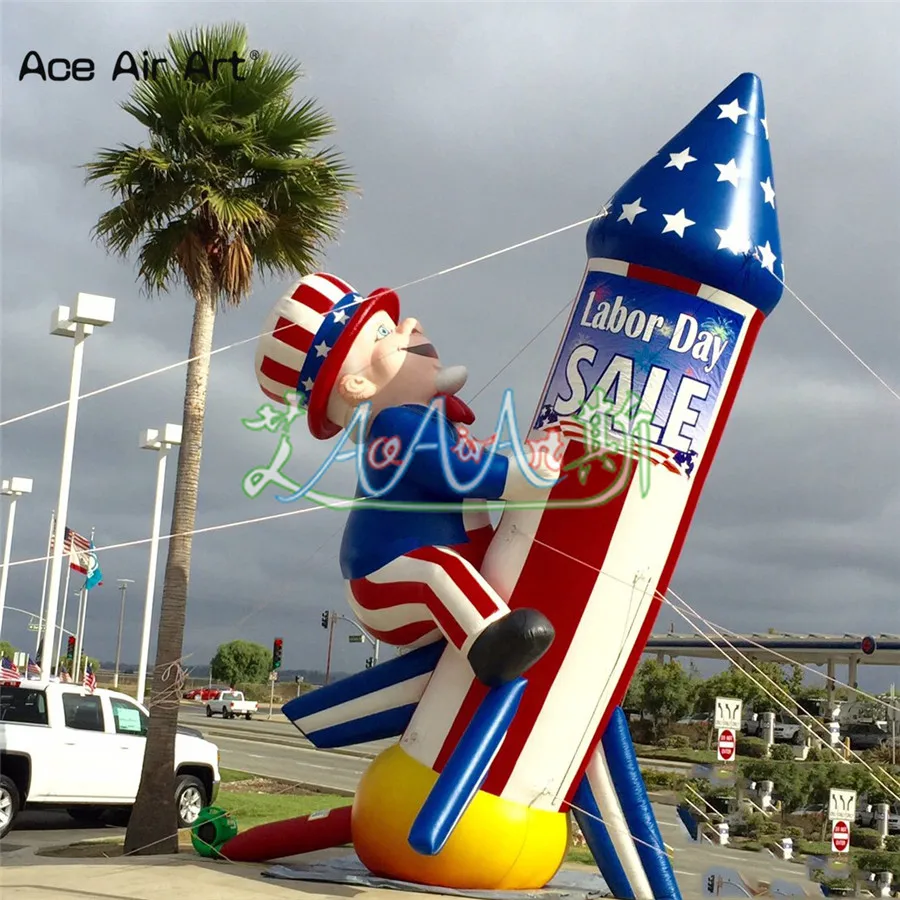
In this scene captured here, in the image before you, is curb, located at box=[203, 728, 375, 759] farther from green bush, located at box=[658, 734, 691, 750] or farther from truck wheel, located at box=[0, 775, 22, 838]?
truck wheel, located at box=[0, 775, 22, 838]

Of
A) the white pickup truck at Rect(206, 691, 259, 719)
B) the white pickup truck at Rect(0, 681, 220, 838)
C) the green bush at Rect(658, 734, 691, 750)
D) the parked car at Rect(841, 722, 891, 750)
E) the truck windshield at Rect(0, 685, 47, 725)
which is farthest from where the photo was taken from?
the white pickup truck at Rect(206, 691, 259, 719)

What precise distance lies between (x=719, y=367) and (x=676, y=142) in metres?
2.12

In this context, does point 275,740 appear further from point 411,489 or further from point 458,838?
point 411,489

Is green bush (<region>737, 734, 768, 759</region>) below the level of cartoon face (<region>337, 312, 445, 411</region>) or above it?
below

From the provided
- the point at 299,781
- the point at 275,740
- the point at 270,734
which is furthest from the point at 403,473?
the point at 270,734

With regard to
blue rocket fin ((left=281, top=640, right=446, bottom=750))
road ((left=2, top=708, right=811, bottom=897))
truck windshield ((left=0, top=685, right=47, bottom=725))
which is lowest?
A: road ((left=2, top=708, right=811, bottom=897))

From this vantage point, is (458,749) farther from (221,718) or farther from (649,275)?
(221,718)

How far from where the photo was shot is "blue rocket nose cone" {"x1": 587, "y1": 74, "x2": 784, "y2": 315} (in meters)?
9.62

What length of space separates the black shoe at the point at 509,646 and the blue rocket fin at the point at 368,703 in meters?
0.79

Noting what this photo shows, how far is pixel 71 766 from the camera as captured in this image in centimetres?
1432

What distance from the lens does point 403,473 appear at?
945cm

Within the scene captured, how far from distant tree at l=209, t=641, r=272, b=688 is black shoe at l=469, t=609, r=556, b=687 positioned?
6339 centimetres

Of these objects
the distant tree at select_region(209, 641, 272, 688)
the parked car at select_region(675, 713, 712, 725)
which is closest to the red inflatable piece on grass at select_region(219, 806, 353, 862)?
the parked car at select_region(675, 713, 712, 725)

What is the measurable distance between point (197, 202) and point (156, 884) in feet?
25.0
